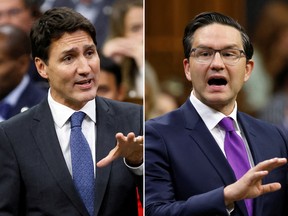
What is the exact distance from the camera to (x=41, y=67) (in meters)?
2.32

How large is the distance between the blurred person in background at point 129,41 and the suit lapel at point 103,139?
11 cm

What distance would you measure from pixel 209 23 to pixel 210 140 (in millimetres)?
414

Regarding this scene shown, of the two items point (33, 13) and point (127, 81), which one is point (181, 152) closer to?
point (127, 81)

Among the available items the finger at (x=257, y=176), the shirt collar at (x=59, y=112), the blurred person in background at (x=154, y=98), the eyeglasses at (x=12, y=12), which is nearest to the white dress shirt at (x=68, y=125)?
the shirt collar at (x=59, y=112)

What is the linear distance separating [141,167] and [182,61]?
41 cm

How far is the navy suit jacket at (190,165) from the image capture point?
2.19 meters

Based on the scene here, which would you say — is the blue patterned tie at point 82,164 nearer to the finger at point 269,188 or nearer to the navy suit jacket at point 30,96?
the navy suit jacket at point 30,96

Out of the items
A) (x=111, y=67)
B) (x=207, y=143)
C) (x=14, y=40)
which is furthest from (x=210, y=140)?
(x=14, y=40)

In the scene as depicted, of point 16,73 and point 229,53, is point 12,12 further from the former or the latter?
point 229,53

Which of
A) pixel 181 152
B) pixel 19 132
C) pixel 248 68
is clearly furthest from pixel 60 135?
pixel 248 68

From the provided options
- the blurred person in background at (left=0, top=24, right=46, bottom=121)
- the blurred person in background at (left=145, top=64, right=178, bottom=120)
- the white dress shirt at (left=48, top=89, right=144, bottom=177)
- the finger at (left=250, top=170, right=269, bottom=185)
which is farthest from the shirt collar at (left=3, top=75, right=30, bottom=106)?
the finger at (left=250, top=170, right=269, bottom=185)

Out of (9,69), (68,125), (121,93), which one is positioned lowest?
(68,125)

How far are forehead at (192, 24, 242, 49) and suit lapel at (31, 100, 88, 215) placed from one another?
2.01 ft

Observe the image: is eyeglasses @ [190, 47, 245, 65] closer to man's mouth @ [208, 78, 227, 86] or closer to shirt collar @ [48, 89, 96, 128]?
man's mouth @ [208, 78, 227, 86]
